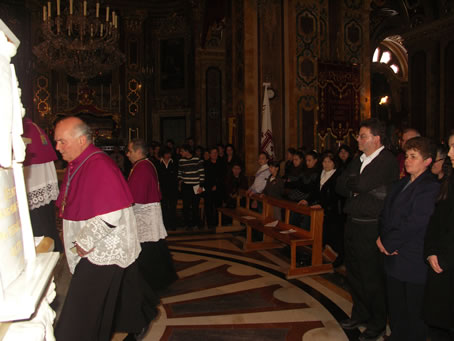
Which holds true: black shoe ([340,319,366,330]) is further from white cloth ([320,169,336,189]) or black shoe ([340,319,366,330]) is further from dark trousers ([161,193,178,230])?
dark trousers ([161,193,178,230])

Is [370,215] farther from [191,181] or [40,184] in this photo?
[191,181]

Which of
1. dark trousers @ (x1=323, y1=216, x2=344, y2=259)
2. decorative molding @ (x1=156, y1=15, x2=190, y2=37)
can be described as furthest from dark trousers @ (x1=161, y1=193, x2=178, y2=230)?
decorative molding @ (x1=156, y1=15, x2=190, y2=37)

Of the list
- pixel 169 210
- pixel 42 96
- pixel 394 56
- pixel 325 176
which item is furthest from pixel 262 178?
pixel 394 56

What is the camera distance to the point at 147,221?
15.4 feet

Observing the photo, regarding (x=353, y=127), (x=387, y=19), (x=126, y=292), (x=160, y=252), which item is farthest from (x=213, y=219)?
(x=387, y=19)

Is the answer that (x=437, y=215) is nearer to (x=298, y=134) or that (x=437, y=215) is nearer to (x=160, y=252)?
(x=160, y=252)

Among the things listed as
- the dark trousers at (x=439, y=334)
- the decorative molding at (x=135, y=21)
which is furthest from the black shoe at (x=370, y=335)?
the decorative molding at (x=135, y=21)

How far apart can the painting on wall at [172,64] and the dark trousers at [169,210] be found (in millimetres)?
11422

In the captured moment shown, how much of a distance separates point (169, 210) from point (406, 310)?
6296 millimetres

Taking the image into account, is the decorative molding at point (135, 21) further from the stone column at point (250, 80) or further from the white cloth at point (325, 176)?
the white cloth at point (325, 176)

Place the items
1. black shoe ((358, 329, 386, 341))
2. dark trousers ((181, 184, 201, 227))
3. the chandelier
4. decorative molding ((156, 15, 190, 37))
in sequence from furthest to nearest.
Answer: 1. decorative molding ((156, 15, 190, 37))
2. the chandelier
3. dark trousers ((181, 184, 201, 227))
4. black shoe ((358, 329, 386, 341))

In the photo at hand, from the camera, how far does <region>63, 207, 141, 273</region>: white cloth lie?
9.11 feet

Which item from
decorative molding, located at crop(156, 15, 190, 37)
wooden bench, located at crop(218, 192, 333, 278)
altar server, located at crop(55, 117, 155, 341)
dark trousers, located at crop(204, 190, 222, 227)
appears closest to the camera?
altar server, located at crop(55, 117, 155, 341)

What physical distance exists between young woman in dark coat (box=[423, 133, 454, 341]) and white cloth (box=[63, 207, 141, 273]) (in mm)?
2082
